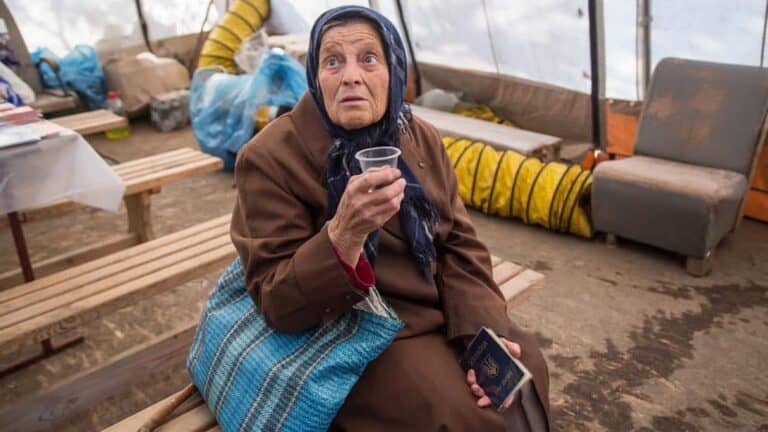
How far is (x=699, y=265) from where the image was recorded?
11.7 feet


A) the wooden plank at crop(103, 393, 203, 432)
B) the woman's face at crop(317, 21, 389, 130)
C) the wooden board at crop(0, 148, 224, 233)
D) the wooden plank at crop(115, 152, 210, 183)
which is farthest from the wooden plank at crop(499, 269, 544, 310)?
the wooden plank at crop(115, 152, 210, 183)

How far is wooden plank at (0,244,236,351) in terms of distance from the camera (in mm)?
2242

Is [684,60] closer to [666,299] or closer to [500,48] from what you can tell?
[666,299]

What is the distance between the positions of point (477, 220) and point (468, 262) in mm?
2735

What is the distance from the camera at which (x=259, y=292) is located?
1568mm

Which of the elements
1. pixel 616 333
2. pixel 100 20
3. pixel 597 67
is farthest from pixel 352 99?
pixel 100 20

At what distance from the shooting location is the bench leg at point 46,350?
3043 mm

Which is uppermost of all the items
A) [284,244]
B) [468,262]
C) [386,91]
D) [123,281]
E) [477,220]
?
[386,91]

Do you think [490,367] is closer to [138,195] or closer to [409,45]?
[138,195]

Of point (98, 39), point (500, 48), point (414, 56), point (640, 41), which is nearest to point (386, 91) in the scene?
point (640, 41)

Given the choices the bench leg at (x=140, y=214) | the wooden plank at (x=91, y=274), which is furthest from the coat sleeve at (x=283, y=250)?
the bench leg at (x=140, y=214)

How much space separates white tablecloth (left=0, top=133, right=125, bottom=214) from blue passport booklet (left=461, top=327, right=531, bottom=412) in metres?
1.87

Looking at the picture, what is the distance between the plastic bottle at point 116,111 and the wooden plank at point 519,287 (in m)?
5.63

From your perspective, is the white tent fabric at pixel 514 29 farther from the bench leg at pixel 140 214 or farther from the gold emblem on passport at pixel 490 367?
the gold emblem on passport at pixel 490 367
